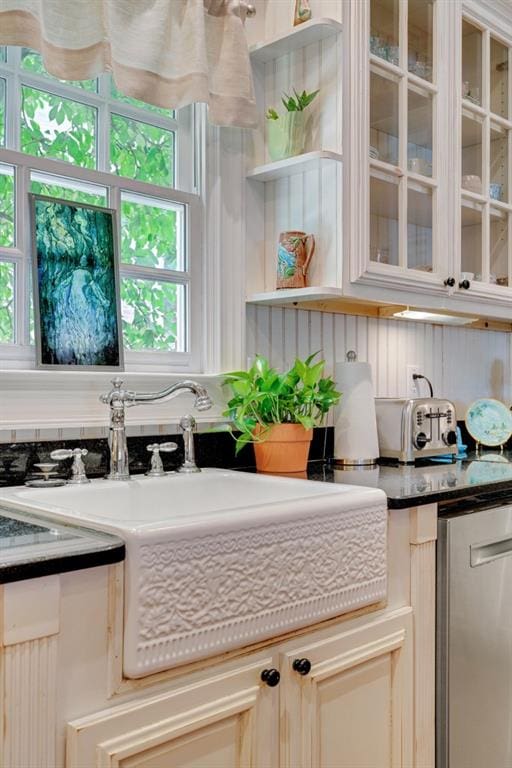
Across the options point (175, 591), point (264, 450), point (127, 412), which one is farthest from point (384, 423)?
point (175, 591)

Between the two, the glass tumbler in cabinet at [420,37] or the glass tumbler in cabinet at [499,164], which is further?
the glass tumbler in cabinet at [499,164]

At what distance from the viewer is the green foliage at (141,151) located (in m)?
1.90

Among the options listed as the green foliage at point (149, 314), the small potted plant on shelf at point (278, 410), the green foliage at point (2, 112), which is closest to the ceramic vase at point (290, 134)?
the green foliage at point (149, 314)

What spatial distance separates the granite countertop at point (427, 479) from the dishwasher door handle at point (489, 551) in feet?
0.40

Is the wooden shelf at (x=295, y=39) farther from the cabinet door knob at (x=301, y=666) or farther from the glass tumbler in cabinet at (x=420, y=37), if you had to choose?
the cabinet door knob at (x=301, y=666)

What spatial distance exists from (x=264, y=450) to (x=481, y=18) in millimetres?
1679

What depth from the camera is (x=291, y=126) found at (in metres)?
2.00

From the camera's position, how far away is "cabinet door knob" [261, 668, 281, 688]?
1202 mm

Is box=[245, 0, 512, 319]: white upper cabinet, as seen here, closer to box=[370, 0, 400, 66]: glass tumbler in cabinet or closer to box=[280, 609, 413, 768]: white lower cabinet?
box=[370, 0, 400, 66]: glass tumbler in cabinet

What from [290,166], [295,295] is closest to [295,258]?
[295,295]

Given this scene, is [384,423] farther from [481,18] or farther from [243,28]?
[481,18]

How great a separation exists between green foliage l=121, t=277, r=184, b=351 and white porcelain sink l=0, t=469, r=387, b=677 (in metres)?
0.48

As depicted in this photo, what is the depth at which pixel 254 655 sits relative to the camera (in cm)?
119

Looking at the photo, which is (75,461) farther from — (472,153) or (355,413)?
(472,153)
